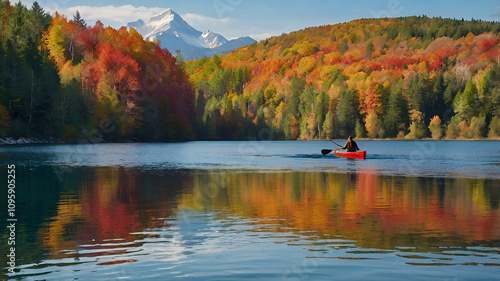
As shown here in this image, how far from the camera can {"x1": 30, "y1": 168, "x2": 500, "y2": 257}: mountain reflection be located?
17641 millimetres

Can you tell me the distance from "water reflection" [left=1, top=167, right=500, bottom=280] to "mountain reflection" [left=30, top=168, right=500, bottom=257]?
0.05m

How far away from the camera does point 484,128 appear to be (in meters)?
157

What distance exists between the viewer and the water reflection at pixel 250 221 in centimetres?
1477

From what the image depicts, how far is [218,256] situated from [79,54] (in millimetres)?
122781

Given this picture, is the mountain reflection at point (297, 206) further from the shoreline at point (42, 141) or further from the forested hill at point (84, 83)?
the forested hill at point (84, 83)

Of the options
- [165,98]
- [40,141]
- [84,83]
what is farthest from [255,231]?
[165,98]

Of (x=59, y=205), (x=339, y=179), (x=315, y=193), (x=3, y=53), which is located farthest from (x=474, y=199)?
(x=3, y=53)

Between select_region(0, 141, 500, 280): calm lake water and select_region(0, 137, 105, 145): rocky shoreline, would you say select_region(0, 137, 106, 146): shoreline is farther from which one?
select_region(0, 141, 500, 280): calm lake water

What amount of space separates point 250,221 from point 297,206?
4.73 metres

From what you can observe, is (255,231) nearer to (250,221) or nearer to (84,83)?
(250,221)

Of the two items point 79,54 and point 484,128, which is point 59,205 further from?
point 484,128

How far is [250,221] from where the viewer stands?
804 inches

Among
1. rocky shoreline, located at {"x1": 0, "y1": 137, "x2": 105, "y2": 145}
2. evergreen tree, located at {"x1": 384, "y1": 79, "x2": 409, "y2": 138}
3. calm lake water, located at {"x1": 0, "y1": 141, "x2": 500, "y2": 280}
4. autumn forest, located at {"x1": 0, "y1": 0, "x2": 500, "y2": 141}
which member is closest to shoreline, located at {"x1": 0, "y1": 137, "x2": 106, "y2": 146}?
rocky shoreline, located at {"x1": 0, "y1": 137, "x2": 105, "y2": 145}

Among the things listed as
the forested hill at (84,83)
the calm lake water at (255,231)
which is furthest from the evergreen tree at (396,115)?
the calm lake water at (255,231)
